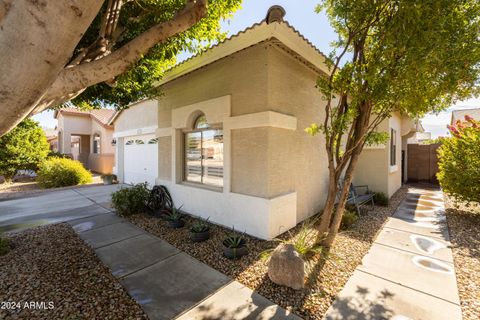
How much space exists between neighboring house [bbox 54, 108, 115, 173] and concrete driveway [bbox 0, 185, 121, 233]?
9.14 m

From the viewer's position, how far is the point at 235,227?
5.38 meters

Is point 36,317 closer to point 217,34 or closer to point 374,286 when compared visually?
point 374,286

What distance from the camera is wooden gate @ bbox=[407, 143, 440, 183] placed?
1293 centimetres

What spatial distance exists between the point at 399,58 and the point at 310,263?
377 cm

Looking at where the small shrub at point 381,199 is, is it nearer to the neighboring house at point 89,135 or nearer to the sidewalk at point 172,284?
the sidewalk at point 172,284

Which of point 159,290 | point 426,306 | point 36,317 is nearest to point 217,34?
point 159,290

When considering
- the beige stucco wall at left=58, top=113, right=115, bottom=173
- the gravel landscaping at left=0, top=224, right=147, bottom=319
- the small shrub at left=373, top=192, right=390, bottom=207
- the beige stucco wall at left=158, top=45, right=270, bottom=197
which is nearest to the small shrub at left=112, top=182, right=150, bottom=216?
the gravel landscaping at left=0, top=224, right=147, bottom=319

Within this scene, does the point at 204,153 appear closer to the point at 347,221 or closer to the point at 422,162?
the point at 347,221

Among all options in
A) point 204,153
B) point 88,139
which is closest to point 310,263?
point 204,153

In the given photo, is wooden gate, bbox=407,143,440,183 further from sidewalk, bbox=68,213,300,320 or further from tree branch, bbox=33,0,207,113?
tree branch, bbox=33,0,207,113

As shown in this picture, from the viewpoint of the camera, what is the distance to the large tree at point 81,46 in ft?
5.24

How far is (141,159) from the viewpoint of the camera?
453 inches

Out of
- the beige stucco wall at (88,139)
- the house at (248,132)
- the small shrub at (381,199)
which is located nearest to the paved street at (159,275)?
the house at (248,132)

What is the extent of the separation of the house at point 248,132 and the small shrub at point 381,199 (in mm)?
2628
